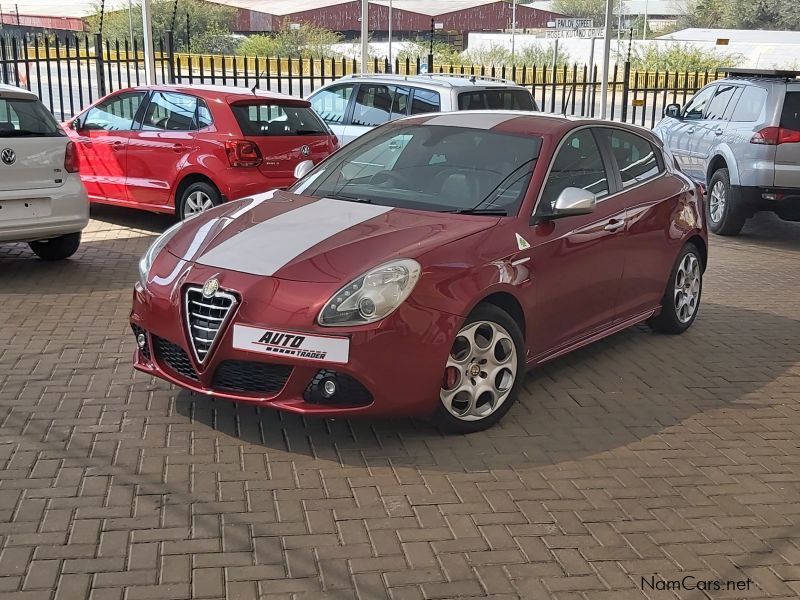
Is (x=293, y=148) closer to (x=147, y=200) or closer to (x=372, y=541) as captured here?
(x=147, y=200)

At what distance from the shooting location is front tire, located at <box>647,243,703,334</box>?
7.16 meters

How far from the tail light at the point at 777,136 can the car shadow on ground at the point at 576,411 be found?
4.35 metres

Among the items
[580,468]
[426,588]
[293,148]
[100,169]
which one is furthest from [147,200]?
[426,588]

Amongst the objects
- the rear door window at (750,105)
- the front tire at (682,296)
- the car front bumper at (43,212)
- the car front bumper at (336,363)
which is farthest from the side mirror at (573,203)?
the rear door window at (750,105)

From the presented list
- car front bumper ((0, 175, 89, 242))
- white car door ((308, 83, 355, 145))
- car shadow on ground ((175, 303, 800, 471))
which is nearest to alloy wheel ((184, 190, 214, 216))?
car front bumper ((0, 175, 89, 242))

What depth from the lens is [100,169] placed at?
37.0 ft

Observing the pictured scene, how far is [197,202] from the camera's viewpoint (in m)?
10.4

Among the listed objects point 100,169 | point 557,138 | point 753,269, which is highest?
point 557,138

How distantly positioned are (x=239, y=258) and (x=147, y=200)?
243 inches

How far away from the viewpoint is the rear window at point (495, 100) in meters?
11.2

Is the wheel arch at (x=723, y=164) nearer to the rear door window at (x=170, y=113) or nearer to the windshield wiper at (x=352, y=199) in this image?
the rear door window at (x=170, y=113)

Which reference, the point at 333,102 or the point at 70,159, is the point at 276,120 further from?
the point at 70,159

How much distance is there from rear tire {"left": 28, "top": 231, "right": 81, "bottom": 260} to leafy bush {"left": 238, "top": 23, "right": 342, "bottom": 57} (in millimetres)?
26256

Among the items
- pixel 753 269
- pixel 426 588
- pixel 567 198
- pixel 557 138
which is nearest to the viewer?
pixel 426 588
